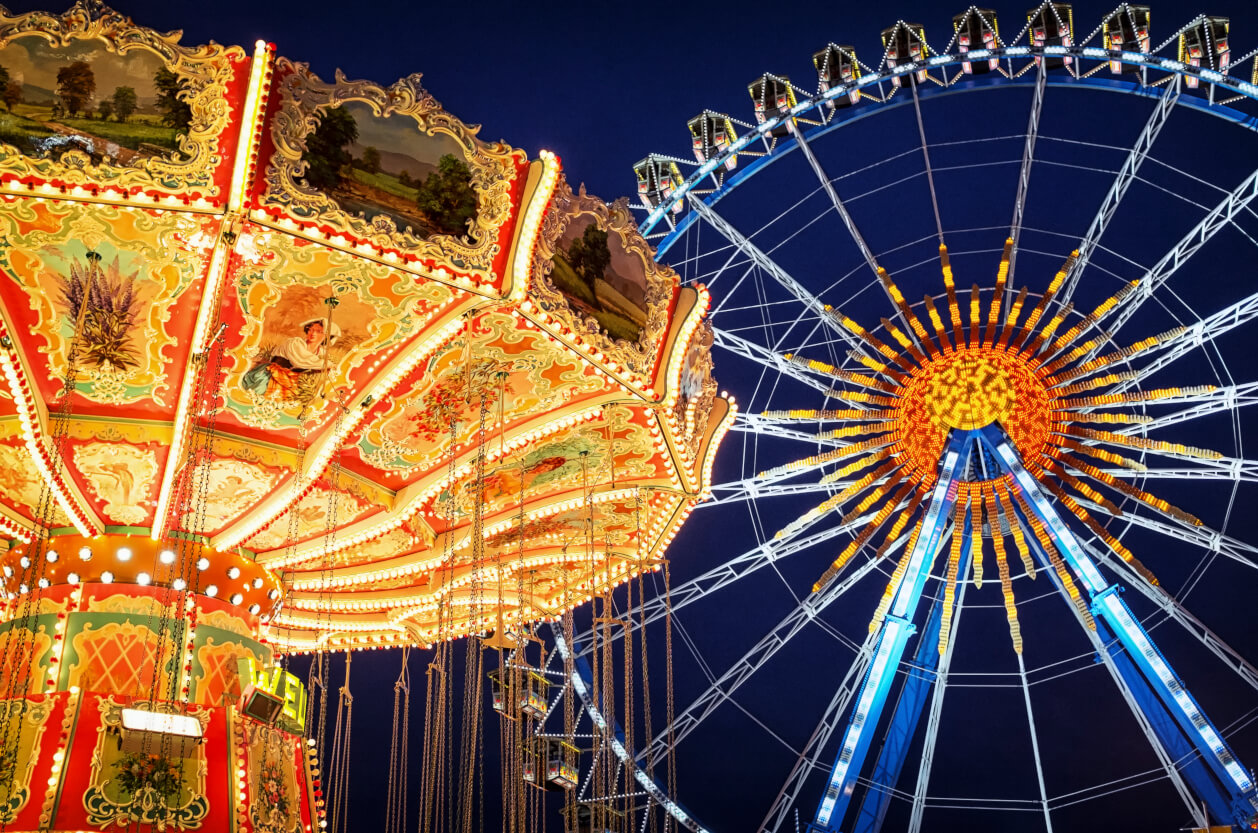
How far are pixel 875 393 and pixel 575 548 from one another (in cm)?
544

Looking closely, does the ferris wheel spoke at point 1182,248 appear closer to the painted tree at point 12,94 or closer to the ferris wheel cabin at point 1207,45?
the ferris wheel cabin at point 1207,45

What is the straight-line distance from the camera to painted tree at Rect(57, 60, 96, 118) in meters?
7.32

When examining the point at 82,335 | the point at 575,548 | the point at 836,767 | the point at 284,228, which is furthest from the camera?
the point at 836,767

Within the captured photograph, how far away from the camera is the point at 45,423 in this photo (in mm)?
9352

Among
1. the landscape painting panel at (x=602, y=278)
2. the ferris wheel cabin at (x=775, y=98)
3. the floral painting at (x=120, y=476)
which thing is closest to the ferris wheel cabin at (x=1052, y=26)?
the ferris wheel cabin at (x=775, y=98)

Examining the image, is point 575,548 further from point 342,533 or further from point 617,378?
point 617,378

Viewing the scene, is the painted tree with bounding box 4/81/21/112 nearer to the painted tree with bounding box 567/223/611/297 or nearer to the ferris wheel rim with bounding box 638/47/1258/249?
the painted tree with bounding box 567/223/611/297

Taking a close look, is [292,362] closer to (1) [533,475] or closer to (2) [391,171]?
(2) [391,171]

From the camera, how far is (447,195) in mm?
→ 8250

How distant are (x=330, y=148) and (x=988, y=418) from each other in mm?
10161

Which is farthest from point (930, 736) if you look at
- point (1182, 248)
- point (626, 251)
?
point (626, 251)

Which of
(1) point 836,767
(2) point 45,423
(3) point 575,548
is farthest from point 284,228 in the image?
(1) point 836,767

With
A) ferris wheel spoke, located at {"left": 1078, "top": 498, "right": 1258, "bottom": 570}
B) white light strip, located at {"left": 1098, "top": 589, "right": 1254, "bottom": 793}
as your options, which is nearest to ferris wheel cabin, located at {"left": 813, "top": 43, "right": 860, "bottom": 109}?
ferris wheel spoke, located at {"left": 1078, "top": 498, "right": 1258, "bottom": 570}

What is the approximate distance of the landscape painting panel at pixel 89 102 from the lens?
7.25 meters
